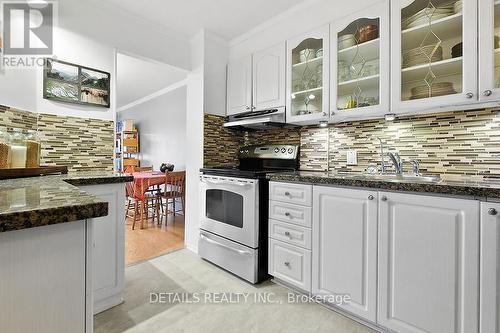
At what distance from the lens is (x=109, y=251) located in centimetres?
165

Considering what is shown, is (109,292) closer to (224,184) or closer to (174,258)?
(174,258)

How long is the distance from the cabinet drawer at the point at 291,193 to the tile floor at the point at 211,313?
72cm

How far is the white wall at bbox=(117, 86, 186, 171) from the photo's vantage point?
465 centimetres

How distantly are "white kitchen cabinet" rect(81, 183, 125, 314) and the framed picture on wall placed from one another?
38.4 inches

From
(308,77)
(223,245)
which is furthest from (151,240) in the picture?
(308,77)

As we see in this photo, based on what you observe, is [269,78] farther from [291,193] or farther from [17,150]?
[17,150]

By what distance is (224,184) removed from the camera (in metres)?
2.26

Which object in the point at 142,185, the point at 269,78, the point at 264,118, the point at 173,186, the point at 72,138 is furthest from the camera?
the point at 173,186

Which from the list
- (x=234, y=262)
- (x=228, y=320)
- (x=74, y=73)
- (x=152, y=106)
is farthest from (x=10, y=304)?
(x=152, y=106)

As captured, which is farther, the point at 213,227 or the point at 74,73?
the point at 213,227

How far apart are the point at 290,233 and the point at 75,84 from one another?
211 centimetres

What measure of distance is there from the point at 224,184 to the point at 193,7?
163 cm

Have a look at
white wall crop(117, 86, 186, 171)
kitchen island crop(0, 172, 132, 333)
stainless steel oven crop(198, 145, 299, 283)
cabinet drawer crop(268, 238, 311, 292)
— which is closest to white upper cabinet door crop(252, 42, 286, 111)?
stainless steel oven crop(198, 145, 299, 283)

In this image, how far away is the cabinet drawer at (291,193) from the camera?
173 cm
